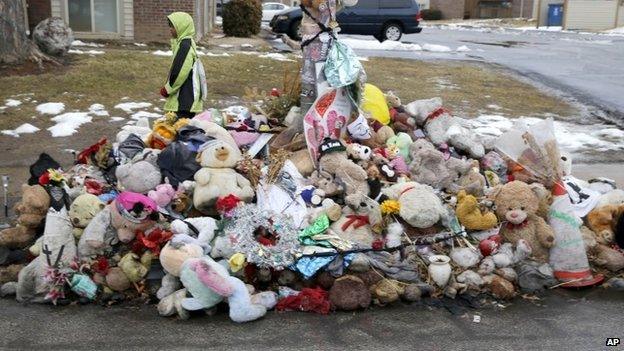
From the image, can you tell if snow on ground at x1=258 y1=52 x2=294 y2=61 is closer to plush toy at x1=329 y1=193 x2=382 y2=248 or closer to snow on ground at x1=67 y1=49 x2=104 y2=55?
snow on ground at x1=67 y1=49 x2=104 y2=55

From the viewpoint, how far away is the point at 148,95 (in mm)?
10867

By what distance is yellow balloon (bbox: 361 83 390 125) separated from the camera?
598 centimetres

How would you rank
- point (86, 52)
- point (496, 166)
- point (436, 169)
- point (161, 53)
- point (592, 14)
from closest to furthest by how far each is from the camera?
point (436, 169) < point (496, 166) < point (86, 52) < point (161, 53) < point (592, 14)

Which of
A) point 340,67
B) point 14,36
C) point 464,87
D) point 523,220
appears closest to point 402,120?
point 340,67

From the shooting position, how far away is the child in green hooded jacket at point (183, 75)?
21.2 feet

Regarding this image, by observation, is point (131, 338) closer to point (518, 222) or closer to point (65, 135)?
point (518, 222)

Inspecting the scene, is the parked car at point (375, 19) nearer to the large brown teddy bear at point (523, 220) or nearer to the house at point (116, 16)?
the house at point (116, 16)

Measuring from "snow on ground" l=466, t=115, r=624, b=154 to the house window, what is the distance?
11.2 meters

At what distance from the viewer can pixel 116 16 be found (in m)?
17.5

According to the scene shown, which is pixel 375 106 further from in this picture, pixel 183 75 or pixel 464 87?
pixel 464 87

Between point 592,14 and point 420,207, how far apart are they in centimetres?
4291

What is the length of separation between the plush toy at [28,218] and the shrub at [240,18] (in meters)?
17.9

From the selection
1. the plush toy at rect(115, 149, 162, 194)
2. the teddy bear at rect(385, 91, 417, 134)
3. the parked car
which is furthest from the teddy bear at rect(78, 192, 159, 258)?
the parked car

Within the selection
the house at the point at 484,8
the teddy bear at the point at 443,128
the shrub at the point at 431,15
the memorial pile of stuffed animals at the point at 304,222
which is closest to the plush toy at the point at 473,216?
the memorial pile of stuffed animals at the point at 304,222
